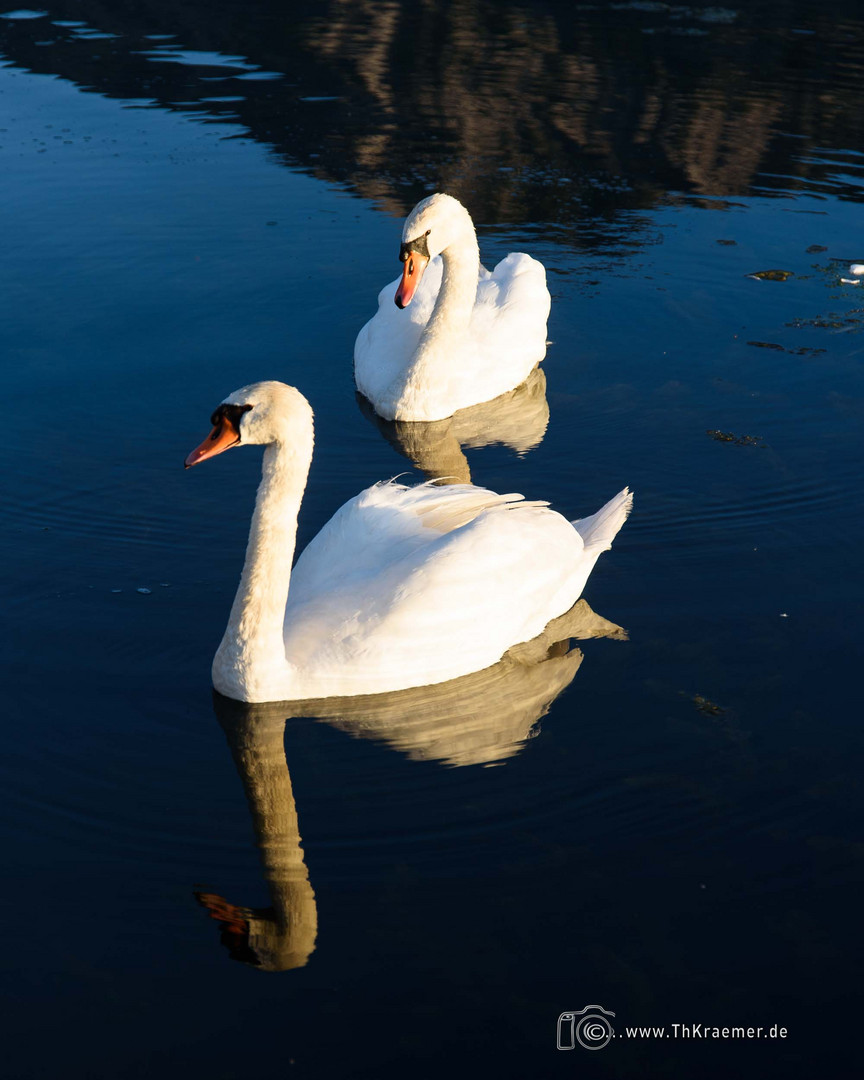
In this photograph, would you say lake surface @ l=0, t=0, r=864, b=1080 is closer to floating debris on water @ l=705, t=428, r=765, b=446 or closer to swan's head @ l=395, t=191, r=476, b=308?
floating debris on water @ l=705, t=428, r=765, b=446

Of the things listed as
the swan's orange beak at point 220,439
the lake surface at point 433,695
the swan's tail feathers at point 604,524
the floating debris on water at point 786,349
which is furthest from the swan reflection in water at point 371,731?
the floating debris on water at point 786,349

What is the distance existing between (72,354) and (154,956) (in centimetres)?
687

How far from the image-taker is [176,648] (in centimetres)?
675

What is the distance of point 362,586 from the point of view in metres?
6.42

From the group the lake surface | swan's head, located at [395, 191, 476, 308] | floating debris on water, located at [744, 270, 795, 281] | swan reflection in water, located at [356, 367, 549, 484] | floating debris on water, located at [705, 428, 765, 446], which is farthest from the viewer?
Answer: floating debris on water, located at [744, 270, 795, 281]

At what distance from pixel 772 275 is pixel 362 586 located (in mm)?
7332

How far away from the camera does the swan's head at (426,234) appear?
9812 mm

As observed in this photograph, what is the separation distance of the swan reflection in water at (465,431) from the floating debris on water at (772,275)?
299 cm

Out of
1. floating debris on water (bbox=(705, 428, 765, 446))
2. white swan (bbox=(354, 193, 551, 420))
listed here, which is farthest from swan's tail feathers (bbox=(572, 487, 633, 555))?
white swan (bbox=(354, 193, 551, 420))

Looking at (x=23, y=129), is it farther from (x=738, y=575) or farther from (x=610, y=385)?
(x=738, y=575)

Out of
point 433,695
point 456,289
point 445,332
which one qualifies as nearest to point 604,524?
point 433,695

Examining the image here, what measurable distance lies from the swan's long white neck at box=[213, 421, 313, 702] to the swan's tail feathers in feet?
6.12

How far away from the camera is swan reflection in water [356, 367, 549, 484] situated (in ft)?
30.6

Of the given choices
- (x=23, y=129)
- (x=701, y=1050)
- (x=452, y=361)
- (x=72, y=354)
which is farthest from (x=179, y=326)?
(x=701, y=1050)
